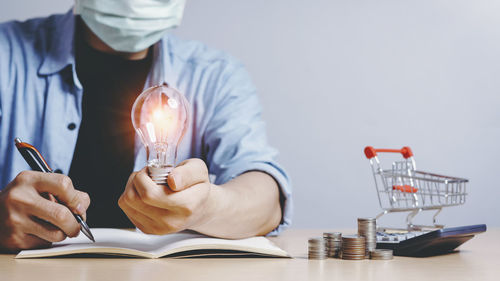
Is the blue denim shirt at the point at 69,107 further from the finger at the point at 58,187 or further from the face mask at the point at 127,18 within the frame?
the finger at the point at 58,187

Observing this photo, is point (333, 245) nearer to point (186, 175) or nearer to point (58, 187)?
point (186, 175)

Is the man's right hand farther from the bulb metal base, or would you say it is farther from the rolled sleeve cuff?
the rolled sleeve cuff

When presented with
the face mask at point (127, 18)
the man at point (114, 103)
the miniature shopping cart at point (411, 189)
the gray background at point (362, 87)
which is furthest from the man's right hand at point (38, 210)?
the gray background at point (362, 87)

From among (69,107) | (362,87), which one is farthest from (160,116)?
(362,87)

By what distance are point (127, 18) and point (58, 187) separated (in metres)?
0.57

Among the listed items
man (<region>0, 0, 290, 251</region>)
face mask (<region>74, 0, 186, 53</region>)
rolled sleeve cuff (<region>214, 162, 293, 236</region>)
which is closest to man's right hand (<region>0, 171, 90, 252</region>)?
man (<region>0, 0, 290, 251</region>)

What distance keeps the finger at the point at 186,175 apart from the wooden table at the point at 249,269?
0.32ft

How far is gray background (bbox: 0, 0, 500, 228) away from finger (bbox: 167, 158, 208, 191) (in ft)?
3.81

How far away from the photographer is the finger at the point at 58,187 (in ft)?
2.11

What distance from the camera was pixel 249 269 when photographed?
0.56 metres

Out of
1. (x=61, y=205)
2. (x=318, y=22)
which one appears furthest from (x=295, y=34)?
(x=61, y=205)

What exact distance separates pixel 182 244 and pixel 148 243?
10 centimetres

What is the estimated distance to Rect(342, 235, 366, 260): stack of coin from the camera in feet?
2.08

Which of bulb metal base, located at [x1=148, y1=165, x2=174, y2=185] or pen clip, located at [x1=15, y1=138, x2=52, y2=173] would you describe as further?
pen clip, located at [x1=15, y1=138, x2=52, y2=173]
